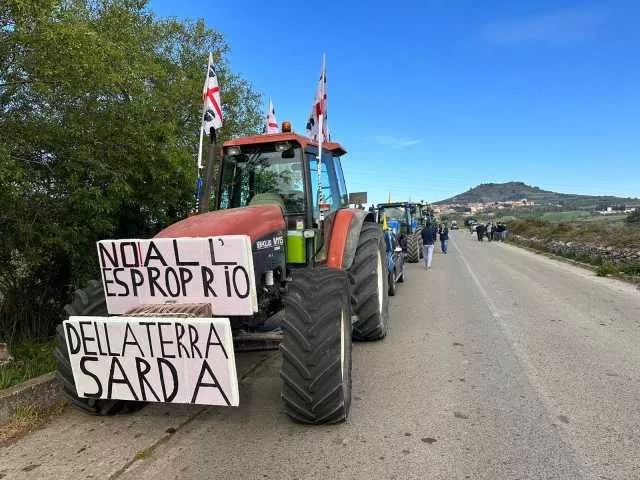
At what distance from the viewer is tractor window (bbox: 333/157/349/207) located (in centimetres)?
686

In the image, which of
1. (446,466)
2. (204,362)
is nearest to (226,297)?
(204,362)

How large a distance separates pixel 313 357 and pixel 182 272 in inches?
46.6

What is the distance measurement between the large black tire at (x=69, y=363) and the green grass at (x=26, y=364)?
880 mm

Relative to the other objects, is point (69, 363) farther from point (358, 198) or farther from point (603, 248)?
point (603, 248)

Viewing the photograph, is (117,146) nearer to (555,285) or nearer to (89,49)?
(89,49)

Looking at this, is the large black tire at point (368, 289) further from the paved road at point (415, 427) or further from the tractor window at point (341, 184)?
the tractor window at point (341, 184)

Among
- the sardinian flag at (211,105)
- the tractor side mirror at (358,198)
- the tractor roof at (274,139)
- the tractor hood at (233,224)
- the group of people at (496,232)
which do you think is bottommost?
the group of people at (496,232)

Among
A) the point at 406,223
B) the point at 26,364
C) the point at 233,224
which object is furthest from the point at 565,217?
the point at 26,364

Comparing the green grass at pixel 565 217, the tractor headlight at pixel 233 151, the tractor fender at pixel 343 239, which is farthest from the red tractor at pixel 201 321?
the green grass at pixel 565 217

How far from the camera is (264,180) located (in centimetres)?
557

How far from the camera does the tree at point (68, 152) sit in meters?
5.42

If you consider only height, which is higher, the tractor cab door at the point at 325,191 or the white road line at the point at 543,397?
the tractor cab door at the point at 325,191

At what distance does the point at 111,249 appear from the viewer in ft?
12.8

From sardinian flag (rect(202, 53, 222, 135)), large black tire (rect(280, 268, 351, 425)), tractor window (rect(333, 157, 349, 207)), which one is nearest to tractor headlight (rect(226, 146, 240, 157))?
sardinian flag (rect(202, 53, 222, 135))
